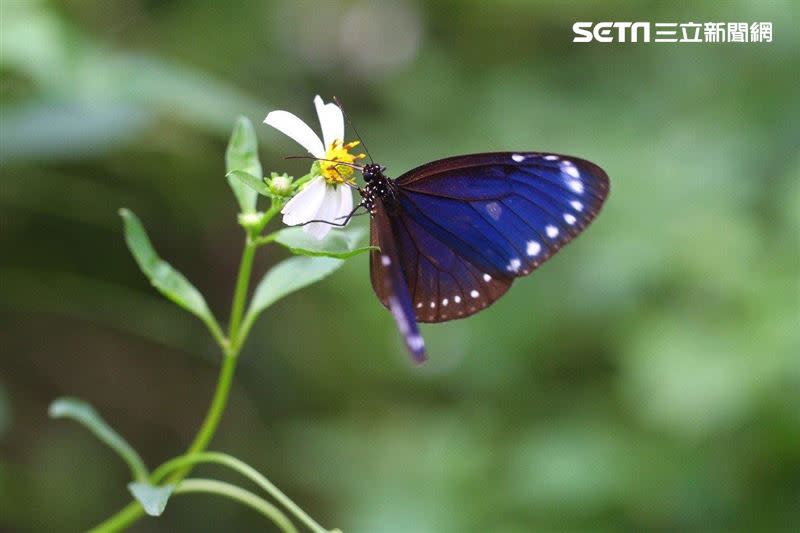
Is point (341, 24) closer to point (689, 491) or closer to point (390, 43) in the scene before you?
point (390, 43)

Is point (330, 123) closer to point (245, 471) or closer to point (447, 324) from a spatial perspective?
point (245, 471)

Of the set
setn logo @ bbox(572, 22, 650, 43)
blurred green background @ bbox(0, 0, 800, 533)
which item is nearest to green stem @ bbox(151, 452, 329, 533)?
blurred green background @ bbox(0, 0, 800, 533)

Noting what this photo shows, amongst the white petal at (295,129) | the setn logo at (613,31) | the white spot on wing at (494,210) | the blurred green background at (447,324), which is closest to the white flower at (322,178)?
the white petal at (295,129)

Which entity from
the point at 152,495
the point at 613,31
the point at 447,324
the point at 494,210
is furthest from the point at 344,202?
the point at 613,31

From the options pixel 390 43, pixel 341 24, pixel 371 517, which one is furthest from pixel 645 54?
pixel 371 517

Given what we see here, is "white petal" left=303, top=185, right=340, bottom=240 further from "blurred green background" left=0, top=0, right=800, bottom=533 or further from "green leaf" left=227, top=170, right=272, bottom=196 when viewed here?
"blurred green background" left=0, top=0, right=800, bottom=533

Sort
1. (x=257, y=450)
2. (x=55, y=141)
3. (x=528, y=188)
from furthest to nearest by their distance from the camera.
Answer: (x=257, y=450) < (x=55, y=141) < (x=528, y=188)

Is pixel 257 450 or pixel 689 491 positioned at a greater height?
pixel 257 450
